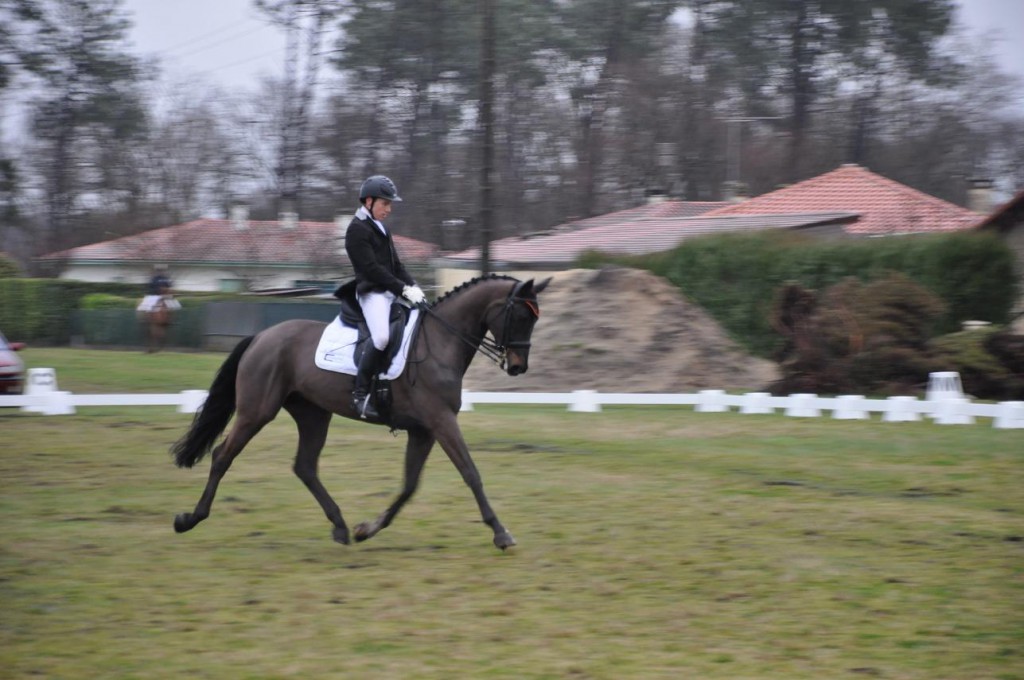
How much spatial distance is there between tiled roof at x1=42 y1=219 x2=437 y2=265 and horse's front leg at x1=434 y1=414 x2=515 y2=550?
3874cm

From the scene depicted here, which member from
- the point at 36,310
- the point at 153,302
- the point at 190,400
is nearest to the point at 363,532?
the point at 190,400

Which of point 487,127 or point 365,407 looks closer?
point 365,407

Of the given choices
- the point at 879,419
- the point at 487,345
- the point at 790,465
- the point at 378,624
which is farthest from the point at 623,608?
the point at 879,419

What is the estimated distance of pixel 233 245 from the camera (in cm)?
5025

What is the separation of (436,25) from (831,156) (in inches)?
694

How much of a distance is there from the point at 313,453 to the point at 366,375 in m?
0.89

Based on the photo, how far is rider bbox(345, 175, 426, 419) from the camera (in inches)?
345

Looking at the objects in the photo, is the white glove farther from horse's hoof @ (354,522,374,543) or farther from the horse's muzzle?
horse's hoof @ (354,522,374,543)

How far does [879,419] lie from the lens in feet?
56.9

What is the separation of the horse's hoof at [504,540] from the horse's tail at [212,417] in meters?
2.56

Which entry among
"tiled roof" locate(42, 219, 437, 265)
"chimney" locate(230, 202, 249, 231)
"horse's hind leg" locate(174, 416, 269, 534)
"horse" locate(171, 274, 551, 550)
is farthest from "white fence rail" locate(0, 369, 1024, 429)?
"chimney" locate(230, 202, 249, 231)

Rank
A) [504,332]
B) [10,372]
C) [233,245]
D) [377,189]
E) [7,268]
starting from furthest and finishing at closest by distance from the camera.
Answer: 1. [233,245]
2. [7,268]
3. [10,372]
4. [377,189]
5. [504,332]

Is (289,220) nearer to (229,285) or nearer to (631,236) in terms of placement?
(229,285)

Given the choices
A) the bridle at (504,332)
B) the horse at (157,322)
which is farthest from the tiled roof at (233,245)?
the bridle at (504,332)
